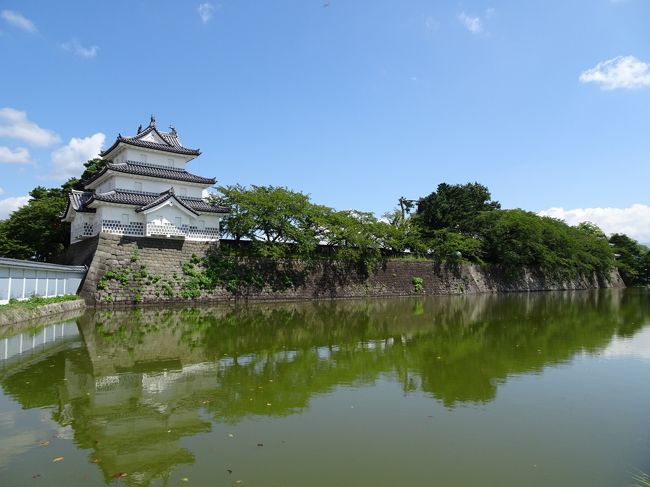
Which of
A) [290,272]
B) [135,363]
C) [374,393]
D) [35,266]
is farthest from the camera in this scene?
[290,272]

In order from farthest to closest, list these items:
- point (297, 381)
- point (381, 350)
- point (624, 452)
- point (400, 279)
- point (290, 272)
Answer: point (400, 279)
point (290, 272)
point (381, 350)
point (297, 381)
point (624, 452)

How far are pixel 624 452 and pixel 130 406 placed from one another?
580 cm

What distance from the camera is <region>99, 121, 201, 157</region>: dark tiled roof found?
24.8 metres

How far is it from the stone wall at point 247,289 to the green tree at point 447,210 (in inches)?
153

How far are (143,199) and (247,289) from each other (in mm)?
7312

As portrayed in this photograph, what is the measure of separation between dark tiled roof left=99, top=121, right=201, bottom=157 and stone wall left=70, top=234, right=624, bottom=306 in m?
5.83

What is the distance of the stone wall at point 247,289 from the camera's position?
20.8 meters

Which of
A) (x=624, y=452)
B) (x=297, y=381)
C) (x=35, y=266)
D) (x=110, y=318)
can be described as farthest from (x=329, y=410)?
(x=35, y=266)

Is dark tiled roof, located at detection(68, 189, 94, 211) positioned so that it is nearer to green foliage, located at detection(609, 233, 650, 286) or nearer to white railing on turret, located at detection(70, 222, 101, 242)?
white railing on turret, located at detection(70, 222, 101, 242)

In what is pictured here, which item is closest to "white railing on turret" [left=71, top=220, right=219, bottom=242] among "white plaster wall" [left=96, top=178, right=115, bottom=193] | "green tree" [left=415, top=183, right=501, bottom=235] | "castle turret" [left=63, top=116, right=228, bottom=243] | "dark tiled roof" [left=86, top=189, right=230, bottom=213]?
"castle turret" [left=63, top=116, right=228, bottom=243]

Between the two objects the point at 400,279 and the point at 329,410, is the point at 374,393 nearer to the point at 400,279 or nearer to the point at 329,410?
the point at 329,410

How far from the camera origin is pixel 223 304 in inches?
913

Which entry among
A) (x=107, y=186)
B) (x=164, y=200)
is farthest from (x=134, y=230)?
(x=107, y=186)

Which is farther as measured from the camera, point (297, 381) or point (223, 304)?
point (223, 304)
